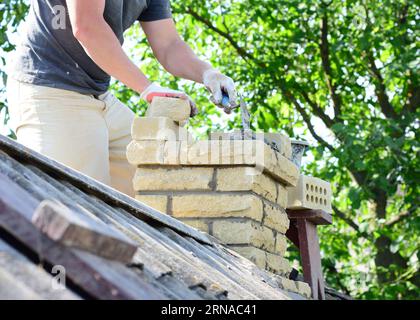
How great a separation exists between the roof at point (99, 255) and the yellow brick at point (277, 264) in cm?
17

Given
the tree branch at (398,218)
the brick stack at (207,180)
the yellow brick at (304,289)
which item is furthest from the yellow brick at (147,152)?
the tree branch at (398,218)

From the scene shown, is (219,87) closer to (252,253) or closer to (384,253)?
(252,253)

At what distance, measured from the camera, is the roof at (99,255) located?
5.94 ft

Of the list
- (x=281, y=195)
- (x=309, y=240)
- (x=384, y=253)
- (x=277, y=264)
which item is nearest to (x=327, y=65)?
(x=384, y=253)

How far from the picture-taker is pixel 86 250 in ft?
5.90

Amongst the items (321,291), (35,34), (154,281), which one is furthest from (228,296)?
(321,291)

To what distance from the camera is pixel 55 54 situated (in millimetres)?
4082

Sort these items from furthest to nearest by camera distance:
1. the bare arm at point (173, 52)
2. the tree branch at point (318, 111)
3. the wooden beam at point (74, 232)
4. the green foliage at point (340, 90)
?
1. the tree branch at point (318, 111)
2. the green foliage at point (340, 90)
3. the bare arm at point (173, 52)
4. the wooden beam at point (74, 232)

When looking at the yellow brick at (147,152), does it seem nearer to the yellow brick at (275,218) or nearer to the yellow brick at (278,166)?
the yellow brick at (278,166)

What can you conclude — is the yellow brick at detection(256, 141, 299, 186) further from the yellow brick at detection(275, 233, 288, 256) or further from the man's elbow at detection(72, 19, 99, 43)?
the man's elbow at detection(72, 19, 99, 43)

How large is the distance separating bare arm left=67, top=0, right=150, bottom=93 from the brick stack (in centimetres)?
26

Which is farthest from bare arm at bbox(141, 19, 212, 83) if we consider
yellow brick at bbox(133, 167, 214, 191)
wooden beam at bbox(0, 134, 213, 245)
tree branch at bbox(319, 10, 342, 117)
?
tree branch at bbox(319, 10, 342, 117)

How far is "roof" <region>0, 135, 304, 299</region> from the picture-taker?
1812mm

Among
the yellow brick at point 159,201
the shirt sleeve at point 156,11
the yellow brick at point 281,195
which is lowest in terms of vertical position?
the yellow brick at point 159,201
